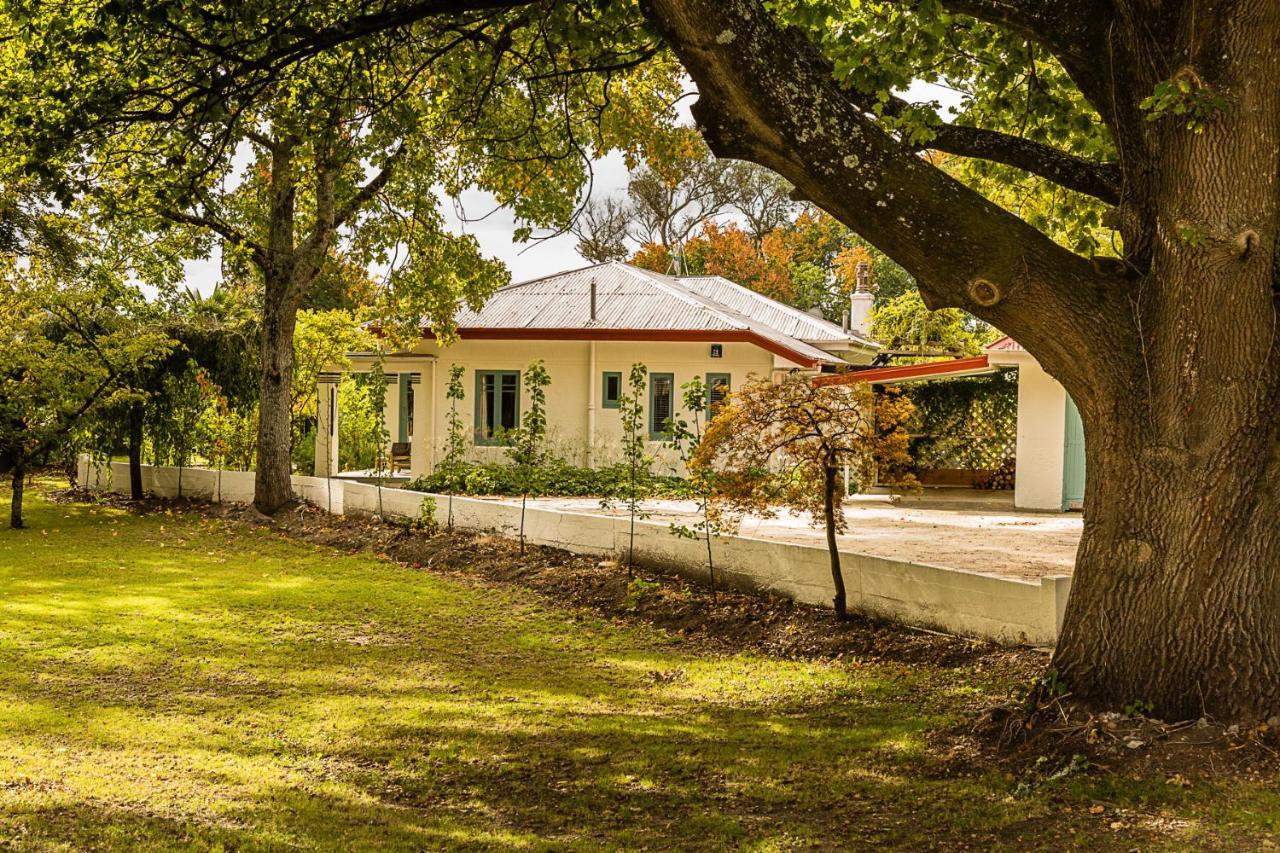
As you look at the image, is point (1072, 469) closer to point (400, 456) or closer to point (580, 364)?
point (580, 364)

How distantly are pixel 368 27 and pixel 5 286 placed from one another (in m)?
15.3

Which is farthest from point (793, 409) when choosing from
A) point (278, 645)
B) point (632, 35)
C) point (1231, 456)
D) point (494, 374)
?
point (494, 374)

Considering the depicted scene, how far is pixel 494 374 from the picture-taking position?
75.6 ft

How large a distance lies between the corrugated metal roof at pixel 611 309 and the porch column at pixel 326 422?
3443 millimetres

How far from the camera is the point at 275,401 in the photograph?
18.4m

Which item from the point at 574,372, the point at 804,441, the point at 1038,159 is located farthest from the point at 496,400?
the point at 1038,159

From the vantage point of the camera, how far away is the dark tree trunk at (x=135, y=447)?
20375 mm

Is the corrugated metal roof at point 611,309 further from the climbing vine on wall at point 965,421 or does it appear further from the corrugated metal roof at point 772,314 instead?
the climbing vine on wall at point 965,421

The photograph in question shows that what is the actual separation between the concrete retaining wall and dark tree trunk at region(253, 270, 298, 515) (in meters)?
3.25

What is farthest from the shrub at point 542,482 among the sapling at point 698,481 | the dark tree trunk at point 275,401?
the sapling at point 698,481

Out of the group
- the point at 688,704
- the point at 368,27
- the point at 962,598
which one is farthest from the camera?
the point at 962,598

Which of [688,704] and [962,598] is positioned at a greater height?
[962,598]

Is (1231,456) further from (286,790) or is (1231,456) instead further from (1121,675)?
(286,790)

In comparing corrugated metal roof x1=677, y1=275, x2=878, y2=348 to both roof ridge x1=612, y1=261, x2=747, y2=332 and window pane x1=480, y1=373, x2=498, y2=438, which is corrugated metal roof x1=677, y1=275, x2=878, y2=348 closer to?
roof ridge x1=612, y1=261, x2=747, y2=332
